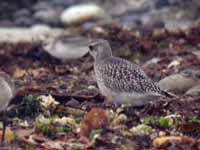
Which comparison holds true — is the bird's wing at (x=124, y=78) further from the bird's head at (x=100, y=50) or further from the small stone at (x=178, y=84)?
the small stone at (x=178, y=84)

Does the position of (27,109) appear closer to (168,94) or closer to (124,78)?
(124,78)

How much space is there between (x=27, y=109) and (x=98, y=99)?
128 centimetres

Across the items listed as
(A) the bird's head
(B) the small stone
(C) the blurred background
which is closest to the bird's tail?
(B) the small stone

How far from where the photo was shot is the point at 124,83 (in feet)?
31.9

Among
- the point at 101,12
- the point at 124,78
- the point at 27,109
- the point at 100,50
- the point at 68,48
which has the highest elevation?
the point at 101,12

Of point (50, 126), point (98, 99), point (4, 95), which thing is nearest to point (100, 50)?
point (98, 99)

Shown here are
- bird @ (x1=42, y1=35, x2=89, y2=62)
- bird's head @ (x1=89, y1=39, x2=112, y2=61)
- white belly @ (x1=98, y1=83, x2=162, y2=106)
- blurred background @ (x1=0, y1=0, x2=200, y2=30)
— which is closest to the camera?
white belly @ (x1=98, y1=83, x2=162, y2=106)

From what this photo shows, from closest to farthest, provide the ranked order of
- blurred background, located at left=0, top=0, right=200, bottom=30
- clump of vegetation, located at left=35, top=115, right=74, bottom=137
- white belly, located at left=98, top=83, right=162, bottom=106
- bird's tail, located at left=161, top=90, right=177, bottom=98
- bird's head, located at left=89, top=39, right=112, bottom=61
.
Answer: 1. clump of vegetation, located at left=35, top=115, right=74, bottom=137
2. white belly, located at left=98, top=83, right=162, bottom=106
3. bird's tail, located at left=161, top=90, right=177, bottom=98
4. bird's head, located at left=89, top=39, right=112, bottom=61
5. blurred background, located at left=0, top=0, right=200, bottom=30

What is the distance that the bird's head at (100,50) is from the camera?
34.4 feet

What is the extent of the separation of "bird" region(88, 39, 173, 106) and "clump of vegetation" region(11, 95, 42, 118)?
0.85 m

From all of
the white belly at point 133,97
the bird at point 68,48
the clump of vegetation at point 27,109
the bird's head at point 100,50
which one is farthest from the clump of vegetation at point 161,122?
the bird at point 68,48

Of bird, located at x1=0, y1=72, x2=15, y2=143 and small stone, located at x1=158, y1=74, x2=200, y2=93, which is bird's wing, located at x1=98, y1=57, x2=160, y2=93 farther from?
bird, located at x1=0, y1=72, x2=15, y2=143

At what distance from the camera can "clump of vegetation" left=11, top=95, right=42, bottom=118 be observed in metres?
9.62

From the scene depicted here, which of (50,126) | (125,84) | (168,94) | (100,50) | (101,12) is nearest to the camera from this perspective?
(50,126)
